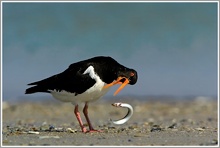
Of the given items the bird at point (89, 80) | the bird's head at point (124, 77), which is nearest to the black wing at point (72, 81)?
the bird at point (89, 80)

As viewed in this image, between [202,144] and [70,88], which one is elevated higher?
[70,88]

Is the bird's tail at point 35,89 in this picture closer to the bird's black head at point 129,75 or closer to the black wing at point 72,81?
the black wing at point 72,81

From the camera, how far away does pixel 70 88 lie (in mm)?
8703

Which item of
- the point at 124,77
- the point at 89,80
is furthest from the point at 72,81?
the point at 124,77

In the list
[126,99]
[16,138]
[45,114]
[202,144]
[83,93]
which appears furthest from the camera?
[126,99]

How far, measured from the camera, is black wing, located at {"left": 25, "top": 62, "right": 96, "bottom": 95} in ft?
28.2

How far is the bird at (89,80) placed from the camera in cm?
858

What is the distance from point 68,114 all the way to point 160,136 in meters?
7.74

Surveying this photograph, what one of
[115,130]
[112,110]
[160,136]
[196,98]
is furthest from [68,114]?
[196,98]

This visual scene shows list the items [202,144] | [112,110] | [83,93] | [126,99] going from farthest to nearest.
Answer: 1. [126,99]
2. [112,110]
3. [83,93]
4. [202,144]

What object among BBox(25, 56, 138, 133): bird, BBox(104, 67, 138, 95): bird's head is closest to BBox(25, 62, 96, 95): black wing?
BBox(25, 56, 138, 133): bird

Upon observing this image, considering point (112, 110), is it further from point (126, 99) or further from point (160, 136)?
point (160, 136)

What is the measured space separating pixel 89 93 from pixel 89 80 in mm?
213

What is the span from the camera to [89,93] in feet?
28.2
